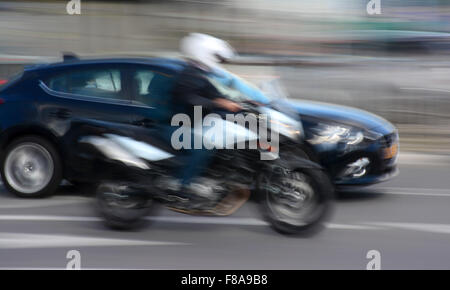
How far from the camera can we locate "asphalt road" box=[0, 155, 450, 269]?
18.9ft

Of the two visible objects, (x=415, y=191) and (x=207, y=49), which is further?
(x=415, y=191)

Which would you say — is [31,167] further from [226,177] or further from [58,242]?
[226,177]

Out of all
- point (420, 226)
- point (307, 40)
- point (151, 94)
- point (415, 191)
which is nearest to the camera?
point (420, 226)

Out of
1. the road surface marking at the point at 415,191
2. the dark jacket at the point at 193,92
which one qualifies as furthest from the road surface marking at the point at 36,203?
the road surface marking at the point at 415,191

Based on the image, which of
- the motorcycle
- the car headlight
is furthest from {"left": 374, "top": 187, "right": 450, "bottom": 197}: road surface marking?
the motorcycle

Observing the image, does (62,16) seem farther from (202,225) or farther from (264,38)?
(202,225)

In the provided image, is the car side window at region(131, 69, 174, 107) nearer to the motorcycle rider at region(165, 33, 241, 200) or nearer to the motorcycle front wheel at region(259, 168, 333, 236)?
the motorcycle rider at region(165, 33, 241, 200)

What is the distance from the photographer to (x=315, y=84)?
12719 mm

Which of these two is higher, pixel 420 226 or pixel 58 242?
pixel 420 226

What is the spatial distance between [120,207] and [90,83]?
5.85ft

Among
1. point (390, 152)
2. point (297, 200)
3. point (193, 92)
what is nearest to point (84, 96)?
point (193, 92)

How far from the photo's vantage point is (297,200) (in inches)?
247

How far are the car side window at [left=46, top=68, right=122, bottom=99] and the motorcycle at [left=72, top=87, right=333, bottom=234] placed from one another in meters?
1.19

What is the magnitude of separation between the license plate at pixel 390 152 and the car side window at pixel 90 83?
2668 millimetres
